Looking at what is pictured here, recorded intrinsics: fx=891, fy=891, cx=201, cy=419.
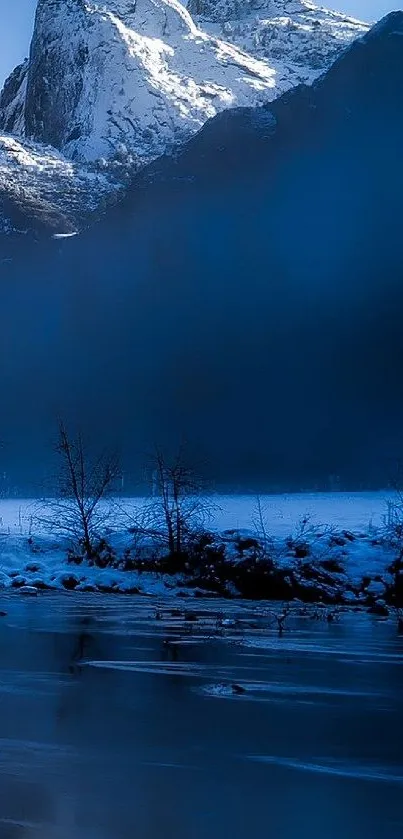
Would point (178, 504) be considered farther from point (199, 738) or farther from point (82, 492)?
point (199, 738)

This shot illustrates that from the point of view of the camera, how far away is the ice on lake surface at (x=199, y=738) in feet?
15.1

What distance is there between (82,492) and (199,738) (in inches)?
980

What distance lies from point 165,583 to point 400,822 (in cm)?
2079

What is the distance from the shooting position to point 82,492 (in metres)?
30.9

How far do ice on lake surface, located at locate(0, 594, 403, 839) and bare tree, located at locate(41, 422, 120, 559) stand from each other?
681 inches

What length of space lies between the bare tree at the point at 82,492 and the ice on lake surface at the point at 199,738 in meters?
17.3

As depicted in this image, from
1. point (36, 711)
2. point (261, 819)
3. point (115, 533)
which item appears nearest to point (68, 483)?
point (115, 533)

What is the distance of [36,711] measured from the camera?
284 inches

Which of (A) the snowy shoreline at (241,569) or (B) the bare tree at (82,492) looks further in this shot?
(B) the bare tree at (82,492)

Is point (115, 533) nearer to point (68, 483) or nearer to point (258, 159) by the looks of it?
point (68, 483)

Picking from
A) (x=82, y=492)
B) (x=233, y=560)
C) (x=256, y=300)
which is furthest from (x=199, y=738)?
(x=256, y=300)

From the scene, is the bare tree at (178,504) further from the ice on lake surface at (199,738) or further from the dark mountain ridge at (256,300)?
the dark mountain ridge at (256,300)

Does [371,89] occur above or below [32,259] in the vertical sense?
above

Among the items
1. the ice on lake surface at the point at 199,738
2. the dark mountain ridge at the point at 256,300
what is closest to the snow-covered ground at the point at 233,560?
the ice on lake surface at the point at 199,738
